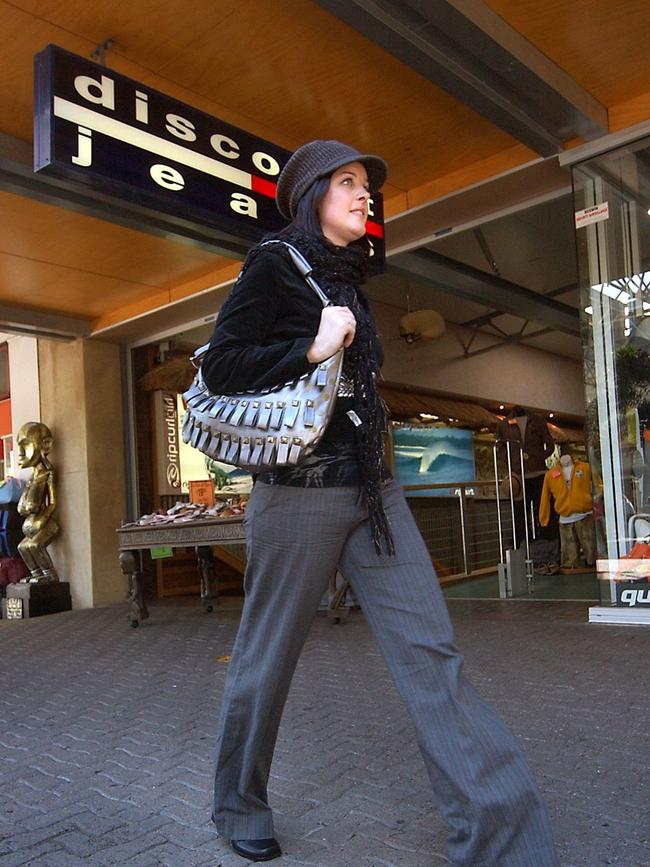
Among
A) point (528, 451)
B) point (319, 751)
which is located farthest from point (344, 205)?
point (528, 451)

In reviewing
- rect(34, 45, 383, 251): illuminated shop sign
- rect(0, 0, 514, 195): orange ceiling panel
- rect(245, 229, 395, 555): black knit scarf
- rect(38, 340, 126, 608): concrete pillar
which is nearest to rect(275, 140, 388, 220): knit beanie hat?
rect(245, 229, 395, 555): black knit scarf

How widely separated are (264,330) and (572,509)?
927 cm

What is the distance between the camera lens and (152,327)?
10.7m

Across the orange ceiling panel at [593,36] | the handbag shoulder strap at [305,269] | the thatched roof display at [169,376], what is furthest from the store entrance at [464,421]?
the handbag shoulder strap at [305,269]

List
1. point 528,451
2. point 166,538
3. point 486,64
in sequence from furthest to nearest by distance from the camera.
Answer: point 528,451 → point 166,538 → point 486,64

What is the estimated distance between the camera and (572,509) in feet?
35.1

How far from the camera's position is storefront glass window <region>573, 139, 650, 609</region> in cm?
636

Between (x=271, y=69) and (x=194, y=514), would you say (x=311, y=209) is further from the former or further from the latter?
(x=194, y=514)

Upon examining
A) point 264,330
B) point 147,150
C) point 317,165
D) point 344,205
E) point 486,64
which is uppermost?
point 486,64

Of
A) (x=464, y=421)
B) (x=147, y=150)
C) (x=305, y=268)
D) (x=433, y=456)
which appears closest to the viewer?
(x=305, y=268)

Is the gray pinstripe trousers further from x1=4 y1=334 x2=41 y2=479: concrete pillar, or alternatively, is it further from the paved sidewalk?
x1=4 y1=334 x2=41 y2=479: concrete pillar

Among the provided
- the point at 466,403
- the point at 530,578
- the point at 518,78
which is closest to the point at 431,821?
the point at 518,78

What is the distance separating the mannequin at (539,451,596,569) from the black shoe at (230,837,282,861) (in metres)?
8.94

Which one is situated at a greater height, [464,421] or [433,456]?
[464,421]
